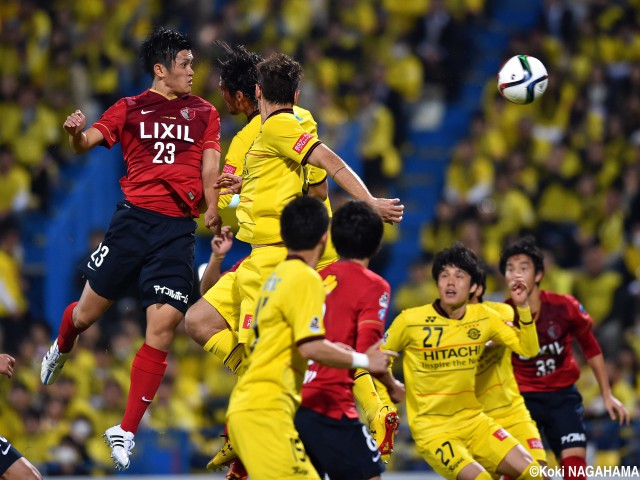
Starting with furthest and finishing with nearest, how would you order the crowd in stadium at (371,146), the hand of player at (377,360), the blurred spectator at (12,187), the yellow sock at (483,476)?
the blurred spectator at (12,187)
the crowd in stadium at (371,146)
the yellow sock at (483,476)
the hand of player at (377,360)

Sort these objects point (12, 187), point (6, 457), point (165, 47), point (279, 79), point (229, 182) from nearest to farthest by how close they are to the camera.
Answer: point (6, 457), point (279, 79), point (229, 182), point (165, 47), point (12, 187)

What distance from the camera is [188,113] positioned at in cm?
758

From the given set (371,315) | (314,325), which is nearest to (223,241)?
(371,315)

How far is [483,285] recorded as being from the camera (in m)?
8.03

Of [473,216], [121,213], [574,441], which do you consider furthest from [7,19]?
[574,441]

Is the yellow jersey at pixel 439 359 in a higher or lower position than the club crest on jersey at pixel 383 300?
lower

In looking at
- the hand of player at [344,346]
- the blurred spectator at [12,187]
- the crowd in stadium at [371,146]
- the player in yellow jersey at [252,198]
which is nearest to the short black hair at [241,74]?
the player in yellow jersey at [252,198]

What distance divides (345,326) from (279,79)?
1695mm

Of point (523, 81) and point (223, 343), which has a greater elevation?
point (523, 81)

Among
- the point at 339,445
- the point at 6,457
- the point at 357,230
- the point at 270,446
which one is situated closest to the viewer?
the point at 270,446

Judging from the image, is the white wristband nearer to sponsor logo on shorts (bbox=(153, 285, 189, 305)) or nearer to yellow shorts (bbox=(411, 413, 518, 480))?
sponsor logo on shorts (bbox=(153, 285, 189, 305))

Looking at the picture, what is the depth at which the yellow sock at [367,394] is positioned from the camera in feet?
23.9

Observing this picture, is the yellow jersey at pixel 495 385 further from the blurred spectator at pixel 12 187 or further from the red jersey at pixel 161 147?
the blurred spectator at pixel 12 187

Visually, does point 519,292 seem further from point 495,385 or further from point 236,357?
point 236,357
